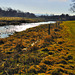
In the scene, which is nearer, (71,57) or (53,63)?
(53,63)

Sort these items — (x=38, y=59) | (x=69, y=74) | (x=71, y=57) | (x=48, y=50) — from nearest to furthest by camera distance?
1. (x=69, y=74)
2. (x=38, y=59)
3. (x=71, y=57)
4. (x=48, y=50)

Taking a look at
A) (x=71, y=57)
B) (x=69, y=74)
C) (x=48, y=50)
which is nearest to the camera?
(x=69, y=74)

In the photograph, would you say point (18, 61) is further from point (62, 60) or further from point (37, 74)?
point (62, 60)

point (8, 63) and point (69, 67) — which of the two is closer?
point (69, 67)

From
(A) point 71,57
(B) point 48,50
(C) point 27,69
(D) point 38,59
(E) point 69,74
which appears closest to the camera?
(E) point 69,74

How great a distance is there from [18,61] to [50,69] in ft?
6.90

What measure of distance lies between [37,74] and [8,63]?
2.00 m

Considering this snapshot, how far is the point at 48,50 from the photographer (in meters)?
7.95

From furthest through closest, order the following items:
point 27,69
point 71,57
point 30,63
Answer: point 71,57 → point 30,63 → point 27,69

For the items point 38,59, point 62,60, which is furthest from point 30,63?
point 62,60

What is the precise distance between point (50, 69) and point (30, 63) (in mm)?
1176

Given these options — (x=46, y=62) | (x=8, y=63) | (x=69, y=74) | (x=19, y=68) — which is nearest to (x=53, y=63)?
(x=46, y=62)

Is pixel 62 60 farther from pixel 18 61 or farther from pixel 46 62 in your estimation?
pixel 18 61

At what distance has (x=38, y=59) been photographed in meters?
5.95
